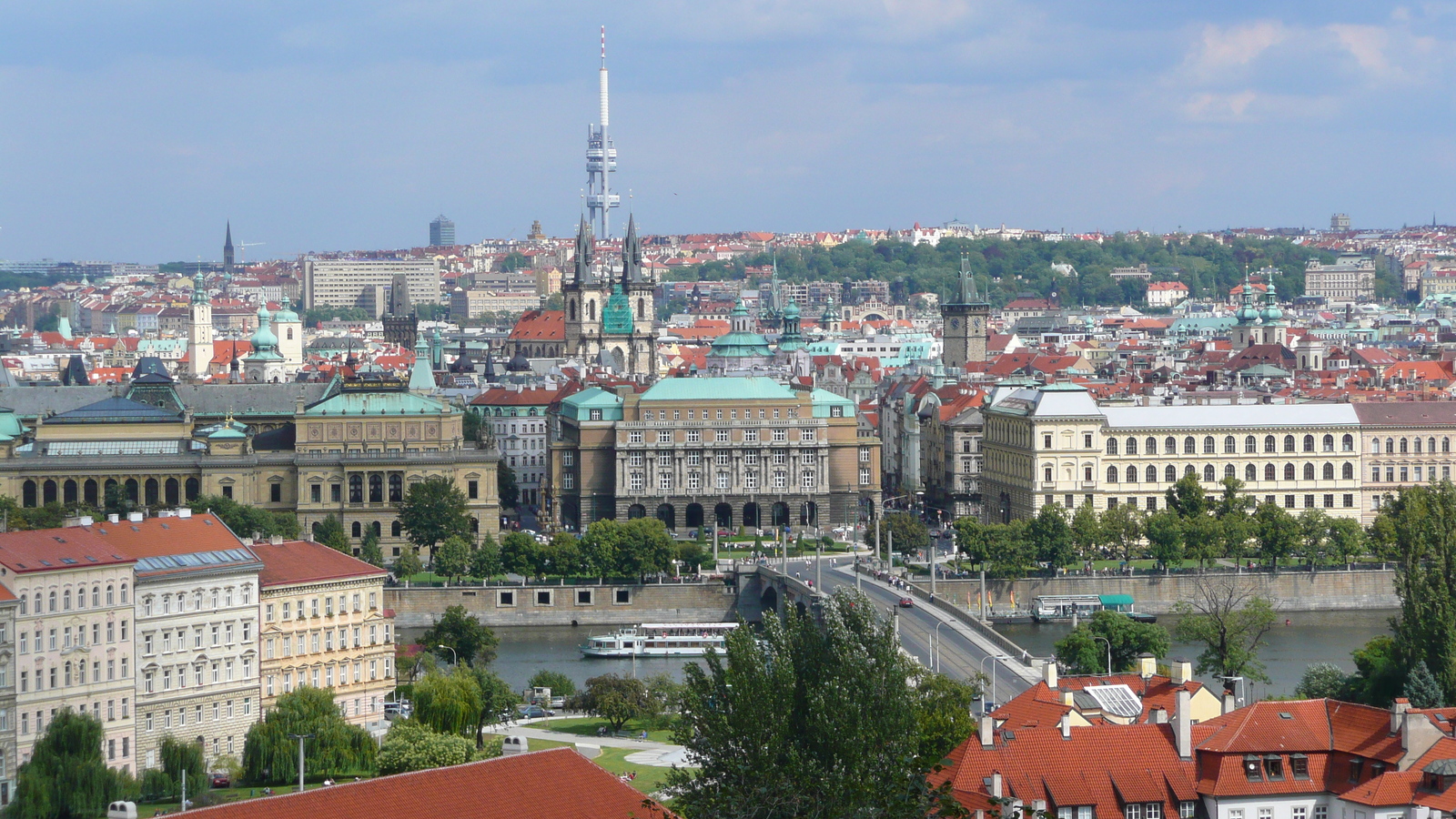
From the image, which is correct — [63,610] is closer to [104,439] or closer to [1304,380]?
[104,439]

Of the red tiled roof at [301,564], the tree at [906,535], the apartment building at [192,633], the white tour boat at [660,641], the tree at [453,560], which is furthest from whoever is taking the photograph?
the tree at [906,535]

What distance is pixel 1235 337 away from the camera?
190750 millimetres

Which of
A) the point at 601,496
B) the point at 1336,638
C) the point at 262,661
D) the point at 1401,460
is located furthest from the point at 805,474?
the point at 262,661

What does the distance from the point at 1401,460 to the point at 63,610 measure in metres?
66.0

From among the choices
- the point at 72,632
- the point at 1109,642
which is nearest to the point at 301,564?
the point at 72,632

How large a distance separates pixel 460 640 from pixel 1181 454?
130ft

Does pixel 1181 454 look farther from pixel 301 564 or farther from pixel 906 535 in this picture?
pixel 301 564

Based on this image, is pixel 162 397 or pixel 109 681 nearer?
pixel 109 681

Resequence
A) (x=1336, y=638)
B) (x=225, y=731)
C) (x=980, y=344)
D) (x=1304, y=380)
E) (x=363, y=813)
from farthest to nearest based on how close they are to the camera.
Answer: (x=980, y=344)
(x=1304, y=380)
(x=1336, y=638)
(x=225, y=731)
(x=363, y=813)

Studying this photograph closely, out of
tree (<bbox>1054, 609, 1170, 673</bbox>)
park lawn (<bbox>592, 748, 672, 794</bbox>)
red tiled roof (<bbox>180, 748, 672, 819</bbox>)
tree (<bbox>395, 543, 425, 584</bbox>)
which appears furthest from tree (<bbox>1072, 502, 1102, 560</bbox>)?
red tiled roof (<bbox>180, 748, 672, 819</bbox>)

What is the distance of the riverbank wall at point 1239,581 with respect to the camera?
95.4 meters

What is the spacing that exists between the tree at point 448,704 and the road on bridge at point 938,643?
9.05m

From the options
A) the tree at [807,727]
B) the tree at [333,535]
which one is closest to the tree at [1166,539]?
the tree at [333,535]

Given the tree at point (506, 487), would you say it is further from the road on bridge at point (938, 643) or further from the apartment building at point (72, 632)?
the apartment building at point (72, 632)
